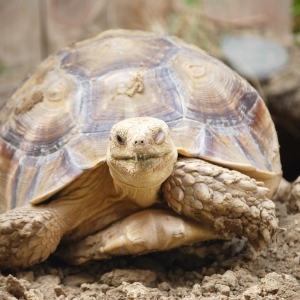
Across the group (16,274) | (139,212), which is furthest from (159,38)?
(16,274)

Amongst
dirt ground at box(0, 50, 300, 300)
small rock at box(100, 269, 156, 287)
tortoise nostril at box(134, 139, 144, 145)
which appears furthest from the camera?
small rock at box(100, 269, 156, 287)

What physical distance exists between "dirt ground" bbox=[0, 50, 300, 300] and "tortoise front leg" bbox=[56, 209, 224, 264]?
12 cm

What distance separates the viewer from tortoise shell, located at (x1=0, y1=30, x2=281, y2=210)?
8.86 ft

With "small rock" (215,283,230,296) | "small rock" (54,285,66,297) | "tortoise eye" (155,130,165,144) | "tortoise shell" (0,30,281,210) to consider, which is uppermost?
"tortoise eye" (155,130,165,144)

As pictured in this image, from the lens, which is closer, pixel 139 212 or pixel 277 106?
pixel 139 212

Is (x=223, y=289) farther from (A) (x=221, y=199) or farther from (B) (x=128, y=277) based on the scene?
(B) (x=128, y=277)

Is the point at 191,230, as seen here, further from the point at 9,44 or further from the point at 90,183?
the point at 9,44

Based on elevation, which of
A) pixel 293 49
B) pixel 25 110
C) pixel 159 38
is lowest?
pixel 293 49

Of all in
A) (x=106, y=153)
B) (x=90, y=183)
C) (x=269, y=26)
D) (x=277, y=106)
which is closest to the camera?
(x=106, y=153)

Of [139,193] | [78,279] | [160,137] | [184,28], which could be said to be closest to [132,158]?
[160,137]

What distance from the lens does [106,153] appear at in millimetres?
2602

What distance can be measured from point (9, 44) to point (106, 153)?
461 cm

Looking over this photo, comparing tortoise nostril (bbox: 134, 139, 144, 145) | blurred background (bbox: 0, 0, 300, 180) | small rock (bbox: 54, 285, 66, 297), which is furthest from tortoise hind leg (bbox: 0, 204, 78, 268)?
blurred background (bbox: 0, 0, 300, 180)

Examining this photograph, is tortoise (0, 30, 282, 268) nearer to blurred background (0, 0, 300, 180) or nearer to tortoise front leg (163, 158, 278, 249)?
tortoise front leg (163, 158, 278, 249)
